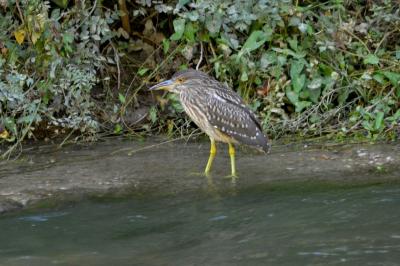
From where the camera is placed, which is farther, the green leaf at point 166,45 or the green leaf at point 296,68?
the green leaf at point 166,45

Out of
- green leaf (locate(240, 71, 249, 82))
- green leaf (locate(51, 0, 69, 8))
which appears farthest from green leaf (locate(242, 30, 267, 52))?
green leaf (locate(51, 0, 69, 8))

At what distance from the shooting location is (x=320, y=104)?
350 inches

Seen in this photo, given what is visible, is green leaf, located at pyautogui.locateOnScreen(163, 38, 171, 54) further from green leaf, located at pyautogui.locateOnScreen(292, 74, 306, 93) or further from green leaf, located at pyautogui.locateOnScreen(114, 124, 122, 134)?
green leaf, located at pyautogui.locateOnScreen(292, 74, 306, 93)

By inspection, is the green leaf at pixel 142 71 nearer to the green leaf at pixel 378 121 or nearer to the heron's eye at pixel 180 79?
the heron's eye at pixel 180 79

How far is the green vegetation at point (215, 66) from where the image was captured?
880 centimetres

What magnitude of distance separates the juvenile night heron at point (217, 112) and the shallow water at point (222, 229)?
733 mm

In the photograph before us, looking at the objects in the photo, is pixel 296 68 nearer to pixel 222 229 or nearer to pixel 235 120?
pixel 235 120

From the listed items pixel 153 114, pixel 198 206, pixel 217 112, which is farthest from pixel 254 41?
pixel 198 206

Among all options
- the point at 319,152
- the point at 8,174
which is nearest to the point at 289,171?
the point at 319,152

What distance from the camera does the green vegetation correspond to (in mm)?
8805

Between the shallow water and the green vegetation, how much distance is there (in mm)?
1783

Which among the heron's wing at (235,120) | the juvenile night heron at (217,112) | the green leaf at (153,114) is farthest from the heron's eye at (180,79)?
the green leaf at (153,114)

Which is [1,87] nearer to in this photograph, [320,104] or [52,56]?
[52,56]

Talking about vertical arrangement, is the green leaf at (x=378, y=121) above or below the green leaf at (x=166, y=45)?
below
